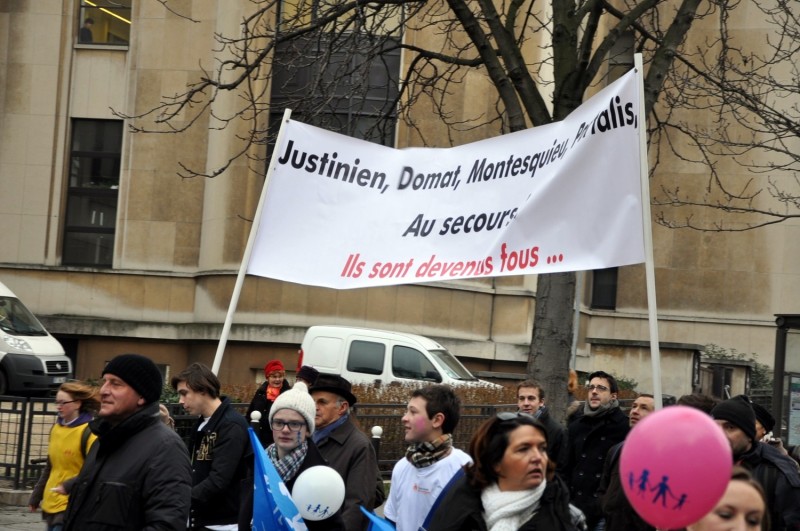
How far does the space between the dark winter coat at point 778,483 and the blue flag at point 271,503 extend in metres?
2.45

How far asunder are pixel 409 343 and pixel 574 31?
912 cm

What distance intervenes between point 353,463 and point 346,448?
0.09 m

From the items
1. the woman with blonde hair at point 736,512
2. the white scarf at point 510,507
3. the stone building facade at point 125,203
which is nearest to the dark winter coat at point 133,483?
the white scarf at point 510,507

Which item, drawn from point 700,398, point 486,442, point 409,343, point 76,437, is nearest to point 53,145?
point 409,343

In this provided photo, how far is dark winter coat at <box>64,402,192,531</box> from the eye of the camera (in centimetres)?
547

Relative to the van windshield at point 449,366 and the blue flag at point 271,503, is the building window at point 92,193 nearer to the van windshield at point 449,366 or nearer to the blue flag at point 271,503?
the van windshield at point 449,366

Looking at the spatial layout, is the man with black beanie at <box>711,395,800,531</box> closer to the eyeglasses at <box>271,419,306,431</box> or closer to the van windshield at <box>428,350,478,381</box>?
the eyeglasses at <box>271,419,306,431</box>

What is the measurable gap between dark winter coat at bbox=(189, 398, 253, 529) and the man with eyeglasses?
2879mm

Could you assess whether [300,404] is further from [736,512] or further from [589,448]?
[589,448]

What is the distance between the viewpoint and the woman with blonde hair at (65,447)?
27.8ft

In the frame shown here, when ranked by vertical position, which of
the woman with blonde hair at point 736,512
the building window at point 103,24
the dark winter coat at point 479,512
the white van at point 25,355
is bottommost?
the white van at point 25,355

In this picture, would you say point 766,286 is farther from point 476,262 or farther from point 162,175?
point 476,262

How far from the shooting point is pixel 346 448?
687cm

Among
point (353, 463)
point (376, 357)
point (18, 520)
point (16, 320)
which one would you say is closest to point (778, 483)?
point (353, 463)
